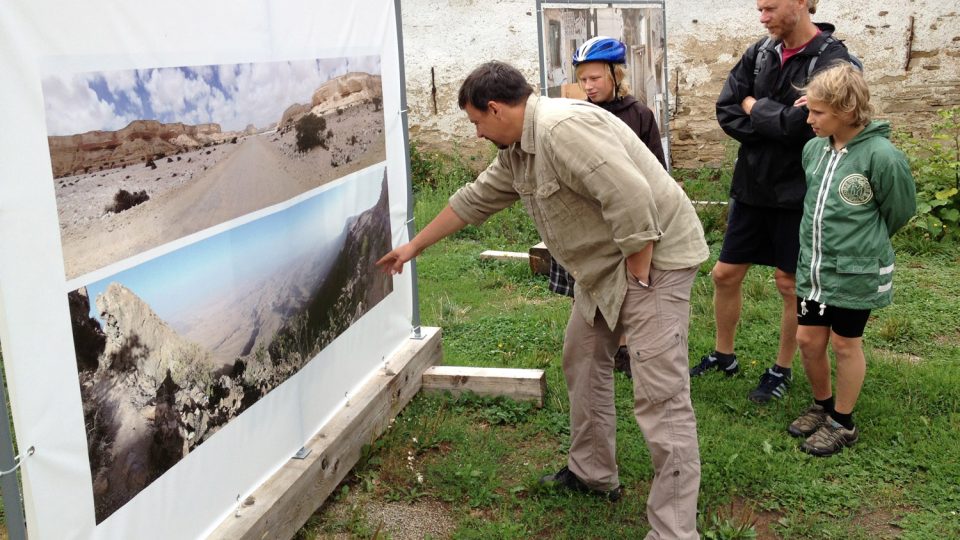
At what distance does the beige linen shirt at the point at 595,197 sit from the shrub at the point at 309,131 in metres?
0.73

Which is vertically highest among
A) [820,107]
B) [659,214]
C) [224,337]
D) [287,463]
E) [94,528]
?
[820,107]

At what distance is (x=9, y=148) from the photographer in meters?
2.07

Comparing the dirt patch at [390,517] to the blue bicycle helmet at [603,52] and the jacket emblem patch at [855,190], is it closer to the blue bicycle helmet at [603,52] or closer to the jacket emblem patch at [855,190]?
the jacket emblem patch at [855,190]

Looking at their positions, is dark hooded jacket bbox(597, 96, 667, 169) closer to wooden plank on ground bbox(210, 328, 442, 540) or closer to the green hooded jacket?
the green hooded jacket

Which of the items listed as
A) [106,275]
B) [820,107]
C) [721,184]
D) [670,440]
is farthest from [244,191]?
[721,184]

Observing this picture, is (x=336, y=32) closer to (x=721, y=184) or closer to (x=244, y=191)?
(x=244, y=191)

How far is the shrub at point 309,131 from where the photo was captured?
3.44 m

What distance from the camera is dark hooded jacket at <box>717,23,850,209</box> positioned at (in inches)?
172

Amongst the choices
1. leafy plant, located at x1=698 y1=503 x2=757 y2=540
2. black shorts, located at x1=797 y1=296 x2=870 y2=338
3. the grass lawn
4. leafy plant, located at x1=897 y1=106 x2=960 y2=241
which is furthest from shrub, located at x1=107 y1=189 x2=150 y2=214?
leafy plant, located at x1=897 y1=106 x2=960 y2=241

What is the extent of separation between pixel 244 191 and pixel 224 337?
503 mm

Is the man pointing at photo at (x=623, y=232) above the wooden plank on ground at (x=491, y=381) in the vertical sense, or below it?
above

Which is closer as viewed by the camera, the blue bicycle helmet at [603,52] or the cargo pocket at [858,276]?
the cargo pocket at [858,276]

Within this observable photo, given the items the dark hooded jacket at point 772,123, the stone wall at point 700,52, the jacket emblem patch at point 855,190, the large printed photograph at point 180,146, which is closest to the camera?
the large printed photograph at point 180,146

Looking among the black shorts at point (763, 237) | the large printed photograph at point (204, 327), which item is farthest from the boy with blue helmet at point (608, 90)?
the large printed photograph at point (204, 327)
